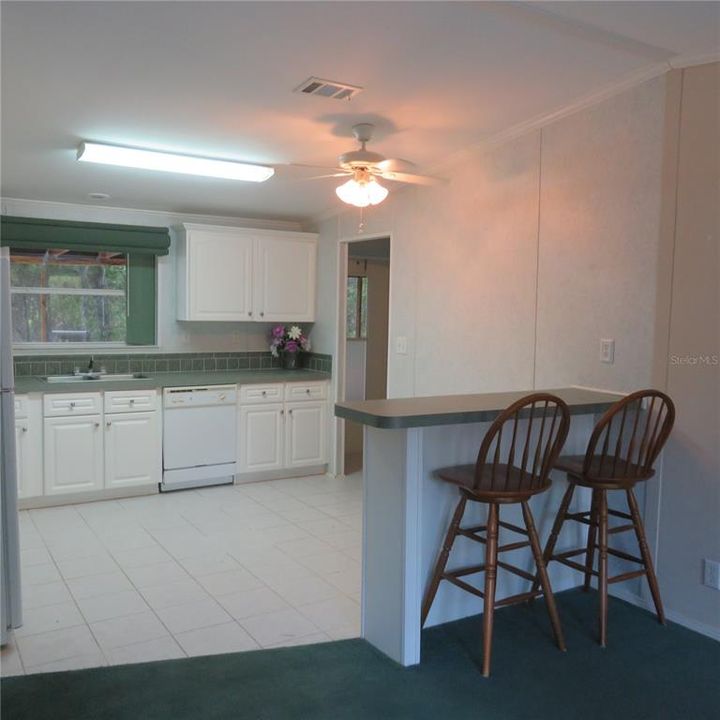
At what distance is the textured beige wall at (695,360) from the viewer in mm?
2658

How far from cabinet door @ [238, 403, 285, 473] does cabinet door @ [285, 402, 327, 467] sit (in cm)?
7

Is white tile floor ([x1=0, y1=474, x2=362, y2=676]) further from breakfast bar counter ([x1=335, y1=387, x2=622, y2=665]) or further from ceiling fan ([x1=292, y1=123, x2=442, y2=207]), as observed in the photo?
ceiling fan ([x1=292, y1=123, x2=442, y2=207])

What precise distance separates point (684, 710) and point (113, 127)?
11.6 ft

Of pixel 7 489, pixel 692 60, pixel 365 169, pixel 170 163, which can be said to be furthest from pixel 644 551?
pixel 170 163

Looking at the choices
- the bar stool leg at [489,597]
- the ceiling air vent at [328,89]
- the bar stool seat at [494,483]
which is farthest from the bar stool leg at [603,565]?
the ceiling air vent at [328,89]

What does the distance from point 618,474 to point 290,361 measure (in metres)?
3.86

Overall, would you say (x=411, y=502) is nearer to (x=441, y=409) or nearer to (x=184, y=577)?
(x=441, y=409)

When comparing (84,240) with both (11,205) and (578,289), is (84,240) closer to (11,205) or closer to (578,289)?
(11,205)

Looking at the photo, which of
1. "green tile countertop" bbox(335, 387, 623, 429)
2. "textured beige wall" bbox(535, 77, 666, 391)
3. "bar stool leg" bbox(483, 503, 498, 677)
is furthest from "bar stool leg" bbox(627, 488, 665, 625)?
"bar stool leg" bbox(483, 503, 498, 677)

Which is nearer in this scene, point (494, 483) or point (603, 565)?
point (494, 483)

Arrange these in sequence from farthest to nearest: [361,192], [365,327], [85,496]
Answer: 1. [365,327]
2. [85,496]
3. [361,192]

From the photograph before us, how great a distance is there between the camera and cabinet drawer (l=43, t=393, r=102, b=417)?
15.3ft

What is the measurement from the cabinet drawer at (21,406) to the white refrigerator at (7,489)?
79.5 inches

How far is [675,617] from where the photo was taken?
285 cm
